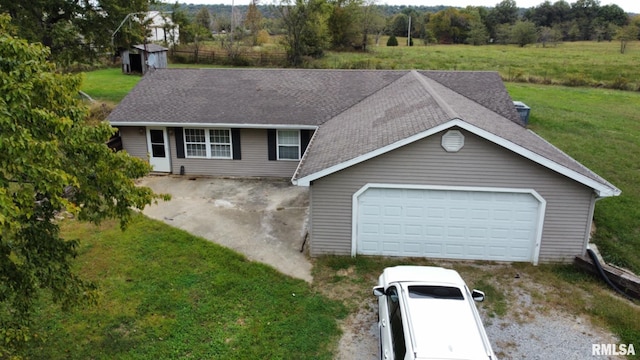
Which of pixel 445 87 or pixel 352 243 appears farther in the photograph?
pixel 445 87

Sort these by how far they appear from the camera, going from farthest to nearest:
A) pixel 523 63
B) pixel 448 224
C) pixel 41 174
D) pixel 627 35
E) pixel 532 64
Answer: pixel 627 35
pixel 523 63
pixel 532 64
pixel 448 224
pixel 41 174

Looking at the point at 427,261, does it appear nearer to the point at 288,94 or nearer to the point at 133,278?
the point at 133,278

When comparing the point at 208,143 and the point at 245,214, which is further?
the point at 208,143

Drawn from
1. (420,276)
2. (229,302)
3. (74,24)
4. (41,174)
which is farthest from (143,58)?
(41,174)

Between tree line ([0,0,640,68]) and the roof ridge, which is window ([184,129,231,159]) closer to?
tree line ([0,0,640,68])

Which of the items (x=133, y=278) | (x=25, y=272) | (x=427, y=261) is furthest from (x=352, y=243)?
(x=25, y=272)

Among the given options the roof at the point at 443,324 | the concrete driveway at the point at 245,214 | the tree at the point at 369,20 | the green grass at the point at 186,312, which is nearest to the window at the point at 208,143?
the concrete driveway at the point at 245,214

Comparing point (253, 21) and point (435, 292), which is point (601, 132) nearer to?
point (435, 292)
